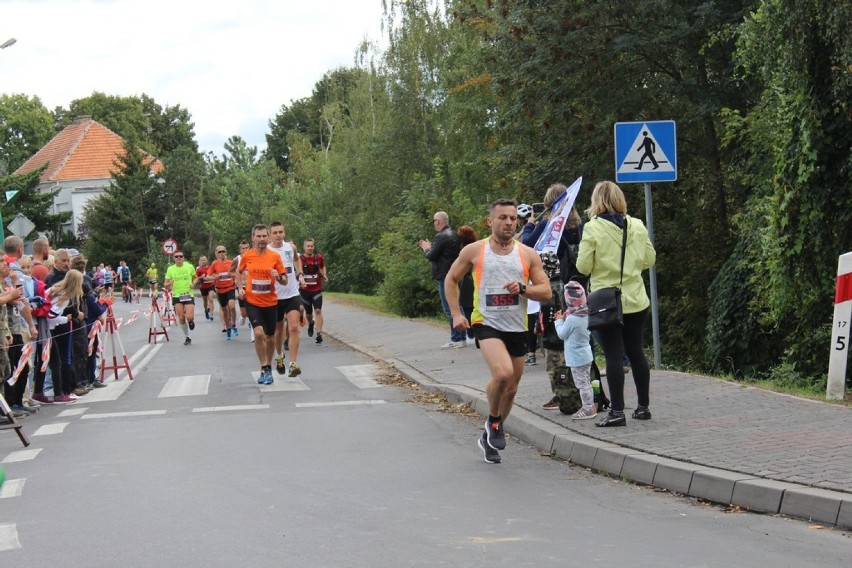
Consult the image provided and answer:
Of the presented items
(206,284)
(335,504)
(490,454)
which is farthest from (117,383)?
(206,284)

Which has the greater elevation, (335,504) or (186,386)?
(335,504)

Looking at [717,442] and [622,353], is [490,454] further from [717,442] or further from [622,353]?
[717,442]

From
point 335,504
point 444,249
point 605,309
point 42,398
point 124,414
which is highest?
point 444,249

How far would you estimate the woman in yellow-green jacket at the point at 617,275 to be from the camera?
9.19m

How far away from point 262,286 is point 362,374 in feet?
6.85

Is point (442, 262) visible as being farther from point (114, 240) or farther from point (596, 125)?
point (114, 240)

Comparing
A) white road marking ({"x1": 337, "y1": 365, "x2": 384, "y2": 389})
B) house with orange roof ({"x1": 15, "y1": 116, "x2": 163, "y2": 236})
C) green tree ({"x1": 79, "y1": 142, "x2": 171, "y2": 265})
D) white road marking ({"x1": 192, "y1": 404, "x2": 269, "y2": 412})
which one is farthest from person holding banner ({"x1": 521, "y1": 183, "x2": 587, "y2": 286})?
house with orange roof ({"x1": 15, "y1": 116, "x2": 163, "y2": 236})

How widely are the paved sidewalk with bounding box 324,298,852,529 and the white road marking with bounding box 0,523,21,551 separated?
3.83 meters

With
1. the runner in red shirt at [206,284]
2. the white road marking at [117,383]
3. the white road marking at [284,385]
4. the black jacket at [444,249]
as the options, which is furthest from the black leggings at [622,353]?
the runner in red shirt at [206,284]

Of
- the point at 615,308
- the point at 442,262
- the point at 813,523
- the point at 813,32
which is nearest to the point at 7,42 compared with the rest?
the point at 442,262

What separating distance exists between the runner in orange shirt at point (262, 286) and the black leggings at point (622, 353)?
6688mm

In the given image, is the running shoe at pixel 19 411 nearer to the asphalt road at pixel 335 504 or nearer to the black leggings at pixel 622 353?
the asphalt road at pixel 335 504

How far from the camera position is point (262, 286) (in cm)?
1495

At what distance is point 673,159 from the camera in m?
12.4
